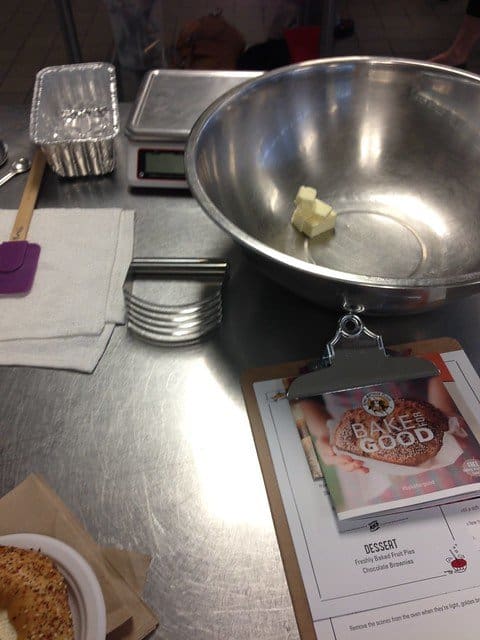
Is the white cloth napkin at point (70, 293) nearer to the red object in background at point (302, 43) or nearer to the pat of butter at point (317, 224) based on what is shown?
the pat of butter at point (317, 224)

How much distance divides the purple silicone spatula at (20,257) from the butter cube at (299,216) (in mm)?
322

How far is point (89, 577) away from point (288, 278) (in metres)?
0.29

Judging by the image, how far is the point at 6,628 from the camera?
0.36 m

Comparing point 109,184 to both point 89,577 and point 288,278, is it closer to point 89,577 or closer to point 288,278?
point 288,278

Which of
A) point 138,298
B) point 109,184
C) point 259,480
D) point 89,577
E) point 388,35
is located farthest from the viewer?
point 388,35

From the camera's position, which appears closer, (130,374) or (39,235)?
(130,374)

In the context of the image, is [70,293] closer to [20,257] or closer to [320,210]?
[20,257]

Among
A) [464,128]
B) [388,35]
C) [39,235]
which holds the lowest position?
[388,35]

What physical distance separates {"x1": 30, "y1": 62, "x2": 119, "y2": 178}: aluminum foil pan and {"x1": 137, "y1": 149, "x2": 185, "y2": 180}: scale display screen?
0.05 m

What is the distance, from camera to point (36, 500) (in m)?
0.46

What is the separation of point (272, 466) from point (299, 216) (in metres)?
0.31

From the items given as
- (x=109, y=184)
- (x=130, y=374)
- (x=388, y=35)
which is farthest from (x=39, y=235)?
(x=388, y=35)

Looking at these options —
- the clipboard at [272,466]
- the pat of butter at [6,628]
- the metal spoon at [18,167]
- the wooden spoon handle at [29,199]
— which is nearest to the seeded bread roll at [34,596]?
the pat of butter at [6,628]

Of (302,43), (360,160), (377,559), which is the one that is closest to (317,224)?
(360,160)
